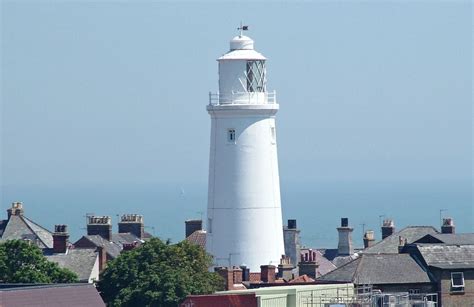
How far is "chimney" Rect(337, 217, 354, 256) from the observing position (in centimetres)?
8775

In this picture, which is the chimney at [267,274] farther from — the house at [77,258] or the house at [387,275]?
the house at [77,258]

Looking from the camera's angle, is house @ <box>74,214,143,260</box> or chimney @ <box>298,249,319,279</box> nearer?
chimney @ <box>298,249,319,279</box>

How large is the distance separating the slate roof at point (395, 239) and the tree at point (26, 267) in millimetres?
16446

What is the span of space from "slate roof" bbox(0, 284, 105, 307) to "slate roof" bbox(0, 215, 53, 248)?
24.7 m

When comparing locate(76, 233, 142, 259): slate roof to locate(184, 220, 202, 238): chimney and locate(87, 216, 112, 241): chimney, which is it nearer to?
locate(87, 216, 112, 241): chimney

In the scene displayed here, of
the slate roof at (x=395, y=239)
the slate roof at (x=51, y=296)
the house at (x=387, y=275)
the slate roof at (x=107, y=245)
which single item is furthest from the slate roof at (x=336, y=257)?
the slate roof at (x=51, y=296)

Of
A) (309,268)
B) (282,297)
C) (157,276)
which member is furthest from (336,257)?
(282,297)

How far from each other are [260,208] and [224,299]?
1947 centimetres

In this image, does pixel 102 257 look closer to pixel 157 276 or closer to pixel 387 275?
pixel 157 276

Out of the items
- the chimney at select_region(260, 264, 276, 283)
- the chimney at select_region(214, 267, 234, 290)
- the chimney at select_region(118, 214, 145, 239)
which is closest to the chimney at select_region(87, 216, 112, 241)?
the chimney at select_region(118, 214, 145, 239)

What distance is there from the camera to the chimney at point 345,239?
288 feet

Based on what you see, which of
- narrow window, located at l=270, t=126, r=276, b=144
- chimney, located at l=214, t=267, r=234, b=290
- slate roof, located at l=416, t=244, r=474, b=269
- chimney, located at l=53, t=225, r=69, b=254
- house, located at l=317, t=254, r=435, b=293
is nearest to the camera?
house, located at l=317, t=254, r=435, b=293

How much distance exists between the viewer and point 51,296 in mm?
52406

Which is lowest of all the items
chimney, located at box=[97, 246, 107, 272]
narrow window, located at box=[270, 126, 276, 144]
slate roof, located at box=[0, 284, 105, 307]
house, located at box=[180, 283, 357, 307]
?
slate roof, located at box=[0, 284, 105, 307]
